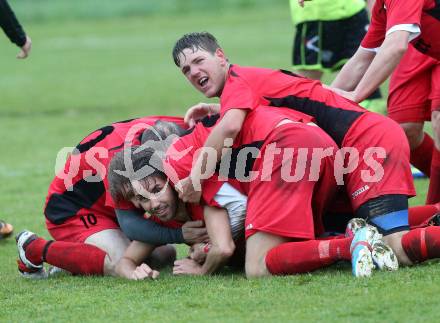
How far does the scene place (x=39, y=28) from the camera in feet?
86.4

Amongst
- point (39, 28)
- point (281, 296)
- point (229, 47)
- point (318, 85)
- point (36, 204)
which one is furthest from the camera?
point (39, 28)

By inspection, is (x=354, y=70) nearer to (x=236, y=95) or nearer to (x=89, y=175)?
(x=236, y=95)

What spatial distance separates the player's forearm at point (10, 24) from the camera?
318 inches

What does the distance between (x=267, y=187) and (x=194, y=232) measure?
0.53m

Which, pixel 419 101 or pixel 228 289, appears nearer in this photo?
pixel 228 289

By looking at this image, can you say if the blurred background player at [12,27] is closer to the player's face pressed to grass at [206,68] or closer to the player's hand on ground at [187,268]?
the player's face pressed to grass at [206,68]

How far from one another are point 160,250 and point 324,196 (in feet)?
3.55

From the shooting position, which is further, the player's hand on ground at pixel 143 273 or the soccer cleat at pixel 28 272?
the soccer cleat at pixel 28 272

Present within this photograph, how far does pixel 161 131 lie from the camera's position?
18.5ft

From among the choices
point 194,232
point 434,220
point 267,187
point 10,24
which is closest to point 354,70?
point 434,220

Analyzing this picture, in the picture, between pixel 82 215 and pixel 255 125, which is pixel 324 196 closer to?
pixel 255 125

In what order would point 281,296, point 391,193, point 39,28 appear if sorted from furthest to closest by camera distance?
point 39,28, point 391,193, point 281,296

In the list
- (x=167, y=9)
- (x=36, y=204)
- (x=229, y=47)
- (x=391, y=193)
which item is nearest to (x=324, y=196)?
(x=391, y=193)

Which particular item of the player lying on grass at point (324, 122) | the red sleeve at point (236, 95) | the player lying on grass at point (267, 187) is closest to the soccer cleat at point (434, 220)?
the player lying on grass at point (324, 122)
